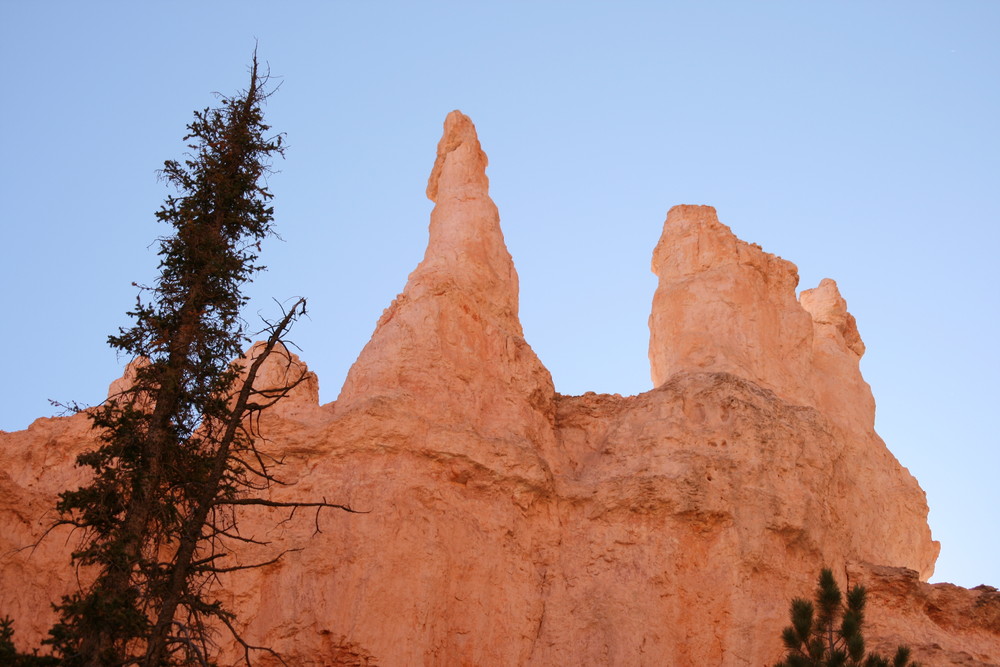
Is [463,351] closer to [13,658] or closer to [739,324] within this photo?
[739,324]

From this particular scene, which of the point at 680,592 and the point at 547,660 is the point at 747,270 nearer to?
the point at 680,592

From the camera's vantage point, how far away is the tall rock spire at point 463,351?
25094 millimetres

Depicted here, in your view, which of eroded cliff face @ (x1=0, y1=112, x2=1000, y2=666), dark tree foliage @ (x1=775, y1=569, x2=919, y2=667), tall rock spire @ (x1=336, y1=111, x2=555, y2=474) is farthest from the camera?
tall rock spire @ (x1=336, y1=111, x2=555, y2=474)

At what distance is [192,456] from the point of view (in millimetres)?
13234

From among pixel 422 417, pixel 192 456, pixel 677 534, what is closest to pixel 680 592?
pixel 677 534

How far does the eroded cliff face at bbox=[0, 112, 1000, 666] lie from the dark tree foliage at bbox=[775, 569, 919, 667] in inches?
119

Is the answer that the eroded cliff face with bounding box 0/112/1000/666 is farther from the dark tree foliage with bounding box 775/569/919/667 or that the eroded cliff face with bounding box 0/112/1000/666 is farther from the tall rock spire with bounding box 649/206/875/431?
the dark tree foliage with bounding box 775/569/919/667

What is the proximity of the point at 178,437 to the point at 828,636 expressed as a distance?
12.4 m

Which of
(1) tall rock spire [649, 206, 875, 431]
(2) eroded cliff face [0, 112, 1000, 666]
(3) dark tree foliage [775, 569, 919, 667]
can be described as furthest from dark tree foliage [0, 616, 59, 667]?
(1) tall rock spire [649, 206, 875, 431]

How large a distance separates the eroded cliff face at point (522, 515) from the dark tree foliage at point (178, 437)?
861 centimetres

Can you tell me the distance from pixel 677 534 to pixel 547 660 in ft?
12.1

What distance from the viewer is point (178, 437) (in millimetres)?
13297

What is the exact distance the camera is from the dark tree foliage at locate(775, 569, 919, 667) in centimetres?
1883

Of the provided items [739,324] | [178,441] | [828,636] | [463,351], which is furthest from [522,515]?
[178,441]
